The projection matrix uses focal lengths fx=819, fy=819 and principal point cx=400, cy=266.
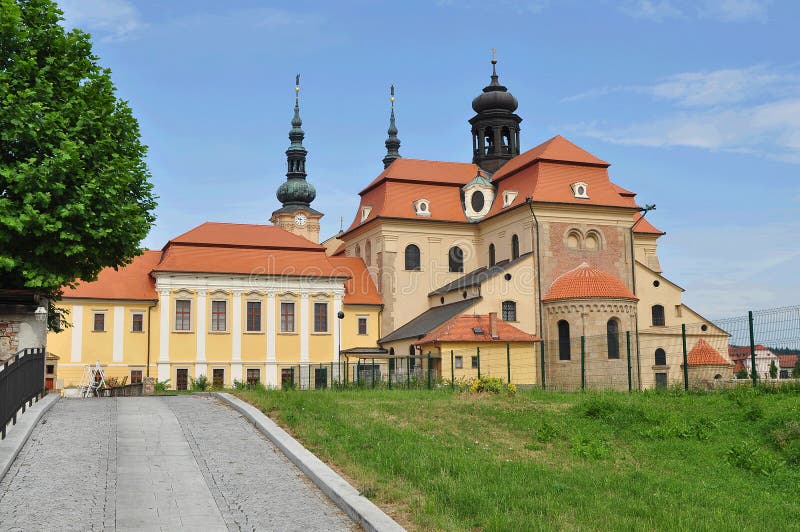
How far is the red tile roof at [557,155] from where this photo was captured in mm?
46281

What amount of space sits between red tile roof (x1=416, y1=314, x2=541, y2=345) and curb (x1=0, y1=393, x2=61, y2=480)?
2314 cm

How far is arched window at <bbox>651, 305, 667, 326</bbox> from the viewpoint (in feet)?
155

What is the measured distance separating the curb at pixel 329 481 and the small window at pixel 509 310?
27952mm

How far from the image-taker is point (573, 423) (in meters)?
15.5

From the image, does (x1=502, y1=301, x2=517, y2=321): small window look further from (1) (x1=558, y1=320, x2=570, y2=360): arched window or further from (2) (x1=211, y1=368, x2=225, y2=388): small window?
(2) (x1=211, y1=368, x2=225, y2=388): small window

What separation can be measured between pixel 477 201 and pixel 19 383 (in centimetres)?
3844

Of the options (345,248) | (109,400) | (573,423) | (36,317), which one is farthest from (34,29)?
(345,248)

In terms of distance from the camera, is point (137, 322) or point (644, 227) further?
point (644, 227)

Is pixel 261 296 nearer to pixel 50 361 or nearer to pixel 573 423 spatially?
pixel 50 361

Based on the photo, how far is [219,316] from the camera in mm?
44094

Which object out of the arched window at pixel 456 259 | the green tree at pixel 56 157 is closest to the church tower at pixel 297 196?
the arched window at pixel 456 259

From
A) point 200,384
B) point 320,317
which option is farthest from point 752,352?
point 320,317

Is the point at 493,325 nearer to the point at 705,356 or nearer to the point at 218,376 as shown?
the point at 705,356

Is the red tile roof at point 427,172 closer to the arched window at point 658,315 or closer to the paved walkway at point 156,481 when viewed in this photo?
the arched window at point 658,315
